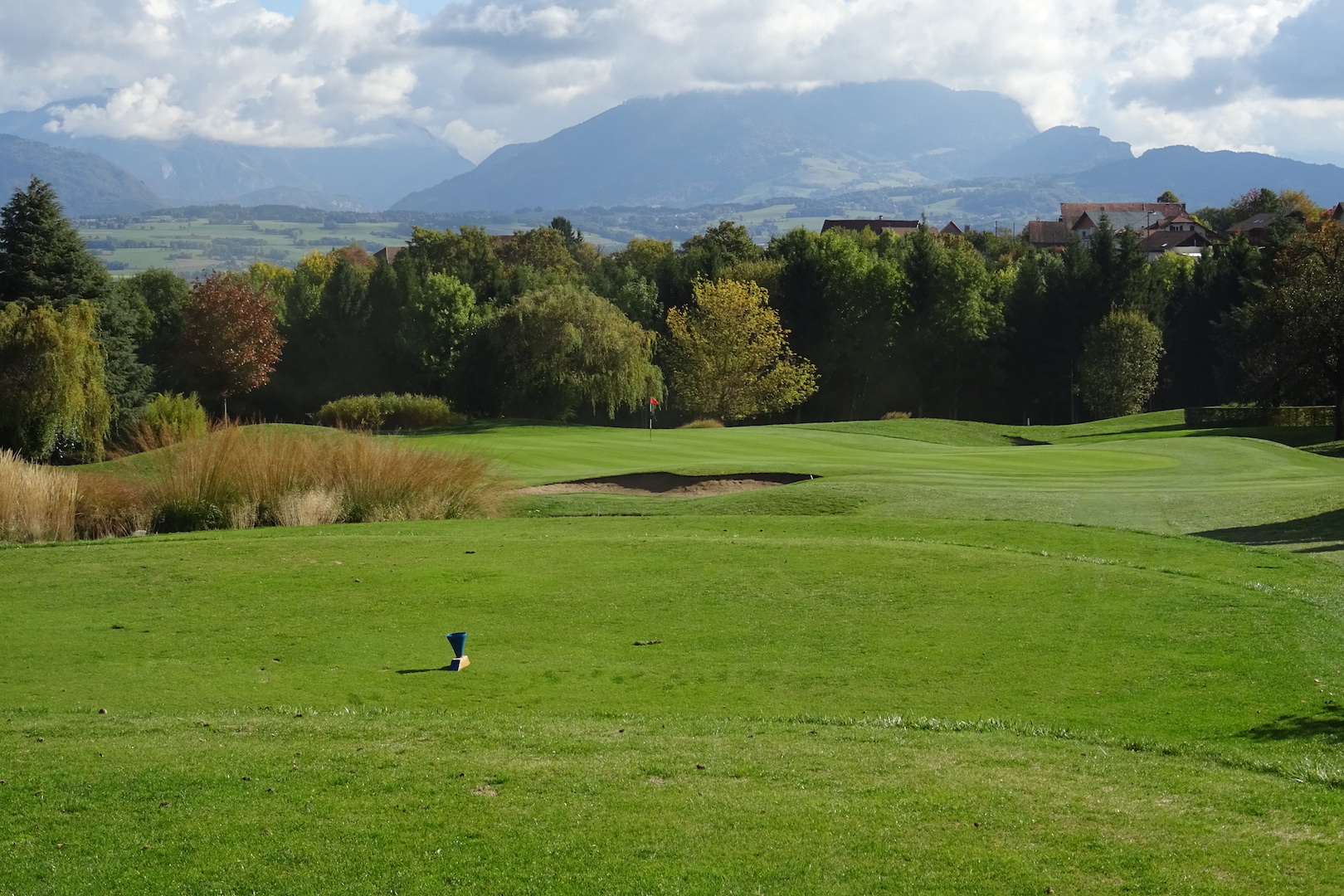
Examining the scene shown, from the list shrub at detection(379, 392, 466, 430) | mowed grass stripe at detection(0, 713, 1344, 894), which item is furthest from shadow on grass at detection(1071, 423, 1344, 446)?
mowed grass stripe at detection(0, 713, 1344, 894)

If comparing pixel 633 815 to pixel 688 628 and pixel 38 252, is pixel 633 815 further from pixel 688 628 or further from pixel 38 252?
pixel 38 252

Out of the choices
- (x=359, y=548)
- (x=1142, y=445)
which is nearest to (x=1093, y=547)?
(x=359, y=548)

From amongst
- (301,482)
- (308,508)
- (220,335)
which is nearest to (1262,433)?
(301,482)

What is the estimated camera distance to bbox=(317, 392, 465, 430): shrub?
56812 mm

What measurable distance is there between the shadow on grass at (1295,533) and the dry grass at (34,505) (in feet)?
61.3

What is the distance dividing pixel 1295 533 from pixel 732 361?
49654 mm

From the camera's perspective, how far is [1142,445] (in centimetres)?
3822

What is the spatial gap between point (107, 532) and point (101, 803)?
14.9 meters

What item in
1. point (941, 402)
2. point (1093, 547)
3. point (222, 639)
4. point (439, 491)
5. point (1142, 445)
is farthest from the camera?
point (941, 402)

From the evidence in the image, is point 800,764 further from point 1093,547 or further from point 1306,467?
point 1306,467

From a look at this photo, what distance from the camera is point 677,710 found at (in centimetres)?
973

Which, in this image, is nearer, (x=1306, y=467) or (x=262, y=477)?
(x=262, y=477)

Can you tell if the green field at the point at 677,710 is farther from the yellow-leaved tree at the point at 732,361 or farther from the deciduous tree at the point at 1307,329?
the yellow-leaved tree at the point at 732,361

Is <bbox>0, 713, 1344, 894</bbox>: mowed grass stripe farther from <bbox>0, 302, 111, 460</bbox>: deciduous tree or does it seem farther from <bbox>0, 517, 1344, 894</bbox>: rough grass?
<bbox>0, 302, 111, 460</bbox>: deciduous tree
